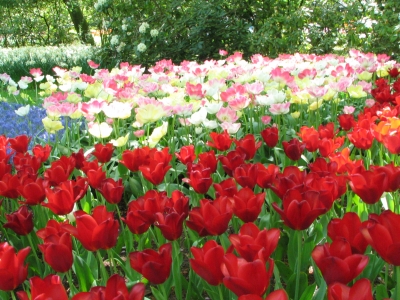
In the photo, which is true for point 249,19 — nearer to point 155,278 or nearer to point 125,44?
point 125,44

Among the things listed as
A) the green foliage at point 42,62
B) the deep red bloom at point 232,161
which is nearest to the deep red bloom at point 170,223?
the deep red bloom at point 232,161

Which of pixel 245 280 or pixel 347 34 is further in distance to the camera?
pixel 347 34

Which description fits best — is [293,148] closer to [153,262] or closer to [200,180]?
[200,180]

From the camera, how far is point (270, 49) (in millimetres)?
7824

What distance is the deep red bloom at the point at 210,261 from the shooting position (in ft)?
3.32

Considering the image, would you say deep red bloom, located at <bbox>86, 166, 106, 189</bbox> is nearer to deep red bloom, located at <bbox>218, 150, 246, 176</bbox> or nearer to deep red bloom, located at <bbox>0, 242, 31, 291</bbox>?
deep red bloom, located at <bbox>218, 150, 246, 176</bbox>

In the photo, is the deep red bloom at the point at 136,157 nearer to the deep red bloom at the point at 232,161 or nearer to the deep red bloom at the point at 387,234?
the deep red bloom at the point at 232,161

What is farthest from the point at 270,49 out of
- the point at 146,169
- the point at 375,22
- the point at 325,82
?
the point at 146,169

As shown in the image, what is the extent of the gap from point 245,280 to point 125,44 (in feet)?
26.0

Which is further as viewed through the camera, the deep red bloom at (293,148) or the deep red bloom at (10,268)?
the deep red bloom at (293,148)

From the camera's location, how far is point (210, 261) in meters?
1.02

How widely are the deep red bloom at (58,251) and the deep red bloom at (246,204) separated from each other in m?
0.43

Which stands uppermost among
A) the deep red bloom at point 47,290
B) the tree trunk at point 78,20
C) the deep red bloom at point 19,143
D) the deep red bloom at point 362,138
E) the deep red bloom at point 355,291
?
the tree trunk at point 78,20

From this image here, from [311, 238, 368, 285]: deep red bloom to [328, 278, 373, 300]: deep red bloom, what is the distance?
12 cm
